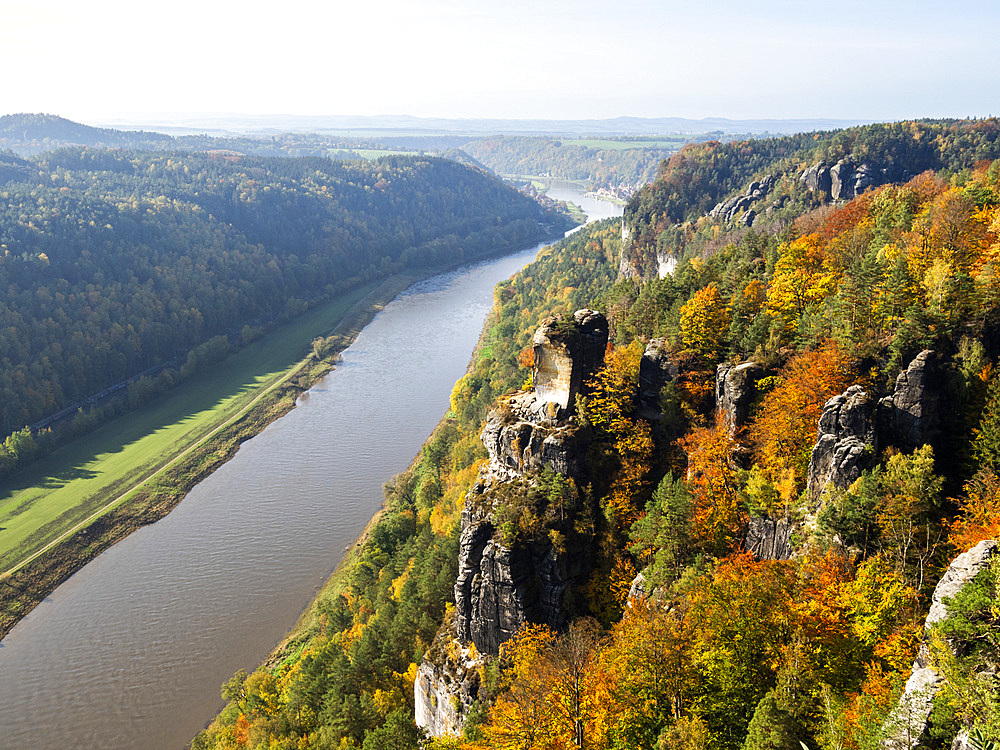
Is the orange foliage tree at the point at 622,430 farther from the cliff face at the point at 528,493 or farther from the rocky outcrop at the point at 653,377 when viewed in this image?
the cliff face at the point at 528,493

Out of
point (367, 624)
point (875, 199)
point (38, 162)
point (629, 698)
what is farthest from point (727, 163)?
point (38, 162)

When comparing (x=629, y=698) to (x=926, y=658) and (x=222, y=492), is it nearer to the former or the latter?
(x=926, y=658)

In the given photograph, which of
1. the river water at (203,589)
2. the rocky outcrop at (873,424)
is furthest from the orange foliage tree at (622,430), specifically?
the river water at (203,589)

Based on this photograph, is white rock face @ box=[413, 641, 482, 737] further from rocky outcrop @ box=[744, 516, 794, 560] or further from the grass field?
the grass field

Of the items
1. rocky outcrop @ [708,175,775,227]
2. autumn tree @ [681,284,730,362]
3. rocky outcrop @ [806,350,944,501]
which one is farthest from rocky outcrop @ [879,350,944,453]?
rocky outcrop @ [708,175,775,227]

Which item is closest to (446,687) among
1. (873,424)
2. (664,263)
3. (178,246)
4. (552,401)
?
(552,401)

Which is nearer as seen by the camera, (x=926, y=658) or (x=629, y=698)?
(x=926, y=658)
